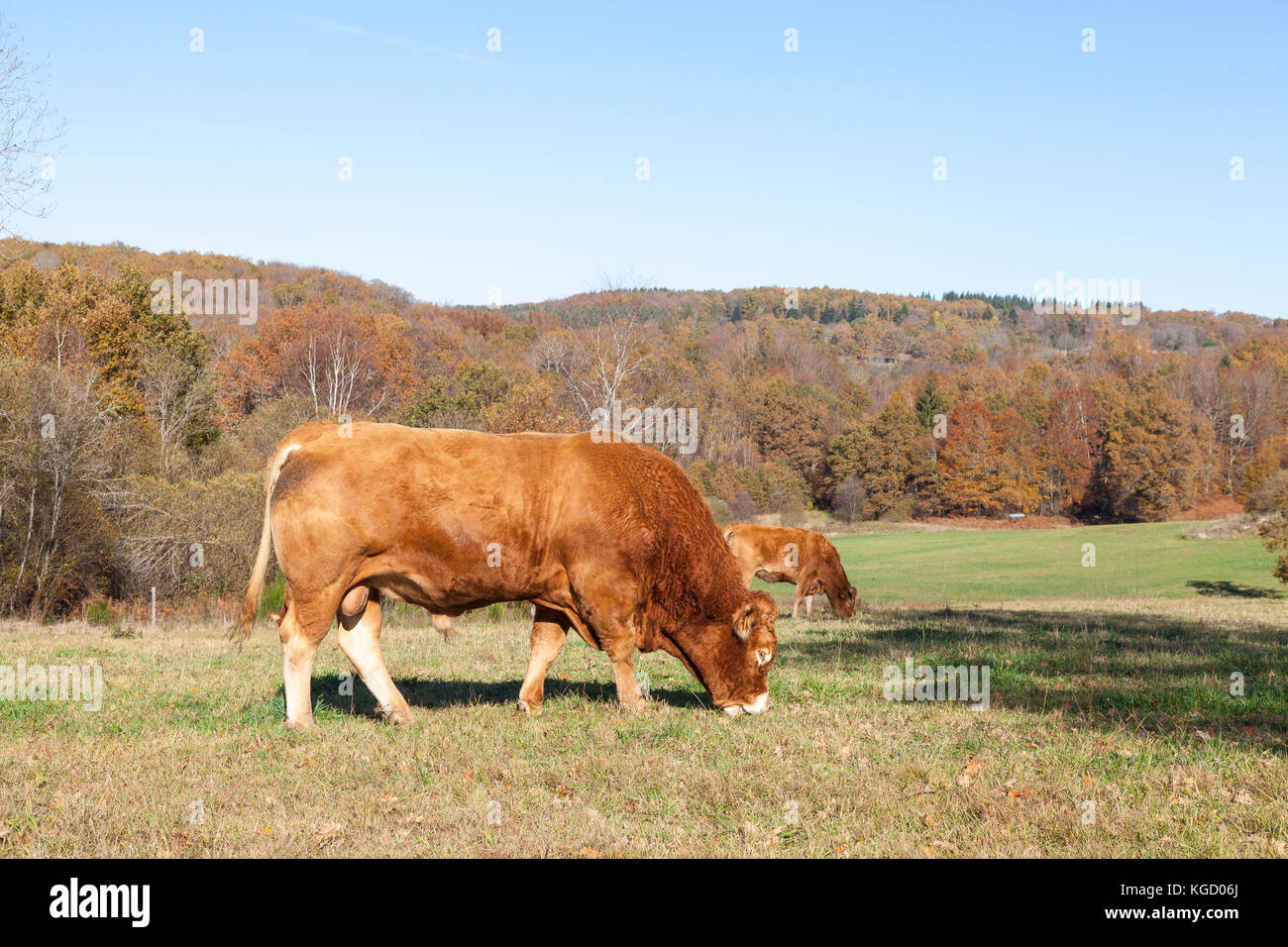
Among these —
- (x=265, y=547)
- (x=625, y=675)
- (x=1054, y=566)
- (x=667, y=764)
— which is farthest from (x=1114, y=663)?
(x=1054, y=566)

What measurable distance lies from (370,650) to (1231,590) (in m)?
46.0

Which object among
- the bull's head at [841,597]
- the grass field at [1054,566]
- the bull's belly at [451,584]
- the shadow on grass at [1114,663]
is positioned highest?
the bull's belly at [451,584]

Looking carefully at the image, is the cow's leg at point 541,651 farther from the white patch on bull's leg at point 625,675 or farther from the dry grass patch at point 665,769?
the white patch on bull's leg at point 625,675

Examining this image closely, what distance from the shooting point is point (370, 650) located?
857 centimetres

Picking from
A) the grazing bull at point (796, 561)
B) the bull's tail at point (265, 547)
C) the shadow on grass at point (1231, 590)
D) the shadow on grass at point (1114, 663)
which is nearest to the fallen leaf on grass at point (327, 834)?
the bull's tail at point (265, 547)

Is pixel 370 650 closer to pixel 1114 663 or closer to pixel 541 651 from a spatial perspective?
pixel 541 651

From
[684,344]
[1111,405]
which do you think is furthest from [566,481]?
[1111,405]

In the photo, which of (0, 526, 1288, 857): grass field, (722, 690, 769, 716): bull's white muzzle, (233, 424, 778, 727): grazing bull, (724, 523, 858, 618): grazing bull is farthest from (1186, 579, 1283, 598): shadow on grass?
(233, 424, 778, 727): grazing bull

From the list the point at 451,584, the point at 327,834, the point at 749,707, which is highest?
the point at 451,584

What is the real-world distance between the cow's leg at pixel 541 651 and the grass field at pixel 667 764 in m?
0.17

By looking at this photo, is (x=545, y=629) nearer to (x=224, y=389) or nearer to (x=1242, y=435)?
(x=224, y=389)

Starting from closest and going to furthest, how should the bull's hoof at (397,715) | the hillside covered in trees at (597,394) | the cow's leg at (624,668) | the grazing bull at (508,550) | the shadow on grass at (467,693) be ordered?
1. the grazing bull at (508,550)
2. the bull's hoof at (397,715)
3. the cow's leg at (624,668)
4. the shadow on grass at (467,693)
5. the hillside covered in trees at (597,394)

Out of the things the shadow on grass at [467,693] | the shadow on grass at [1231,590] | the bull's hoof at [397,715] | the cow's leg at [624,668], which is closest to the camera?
the bull's hoof at [397,715]

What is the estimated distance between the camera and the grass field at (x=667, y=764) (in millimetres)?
5238
